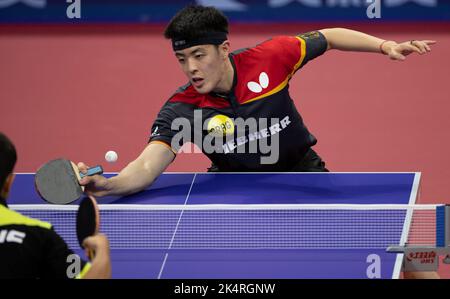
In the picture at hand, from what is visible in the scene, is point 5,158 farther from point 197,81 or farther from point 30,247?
point 197,81

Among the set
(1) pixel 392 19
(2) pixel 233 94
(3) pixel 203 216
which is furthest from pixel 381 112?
(3) pixel 203 216

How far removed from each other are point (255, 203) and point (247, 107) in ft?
2.54

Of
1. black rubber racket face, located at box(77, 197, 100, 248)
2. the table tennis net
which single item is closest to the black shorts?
the table tennis net

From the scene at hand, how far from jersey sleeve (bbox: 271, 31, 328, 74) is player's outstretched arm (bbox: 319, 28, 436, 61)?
84 millimetres

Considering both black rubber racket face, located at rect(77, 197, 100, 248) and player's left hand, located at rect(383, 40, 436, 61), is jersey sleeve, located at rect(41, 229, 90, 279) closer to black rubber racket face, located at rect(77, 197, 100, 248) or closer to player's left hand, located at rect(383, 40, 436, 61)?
black rubber racket face, located at rect(77, 197, 100, 248)

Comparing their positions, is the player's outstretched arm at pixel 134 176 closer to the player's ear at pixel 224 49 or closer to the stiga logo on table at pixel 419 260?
the player's ear at pixel 224 49

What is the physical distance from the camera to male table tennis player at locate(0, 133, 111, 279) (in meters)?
4.22

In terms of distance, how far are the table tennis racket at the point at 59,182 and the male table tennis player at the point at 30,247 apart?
6.16 ft

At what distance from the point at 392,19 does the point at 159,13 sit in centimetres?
253

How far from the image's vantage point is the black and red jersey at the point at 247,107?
6.75 meters

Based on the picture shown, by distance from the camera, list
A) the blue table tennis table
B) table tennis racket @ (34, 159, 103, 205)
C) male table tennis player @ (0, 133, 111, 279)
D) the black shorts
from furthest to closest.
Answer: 1. the black shorts
2. table tennis racket @ (34, 159, 103, 205)
3. the blue table tennis table
4. male table tennis player @ (0, 133, 111, 279)

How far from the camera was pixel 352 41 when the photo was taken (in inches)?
272
